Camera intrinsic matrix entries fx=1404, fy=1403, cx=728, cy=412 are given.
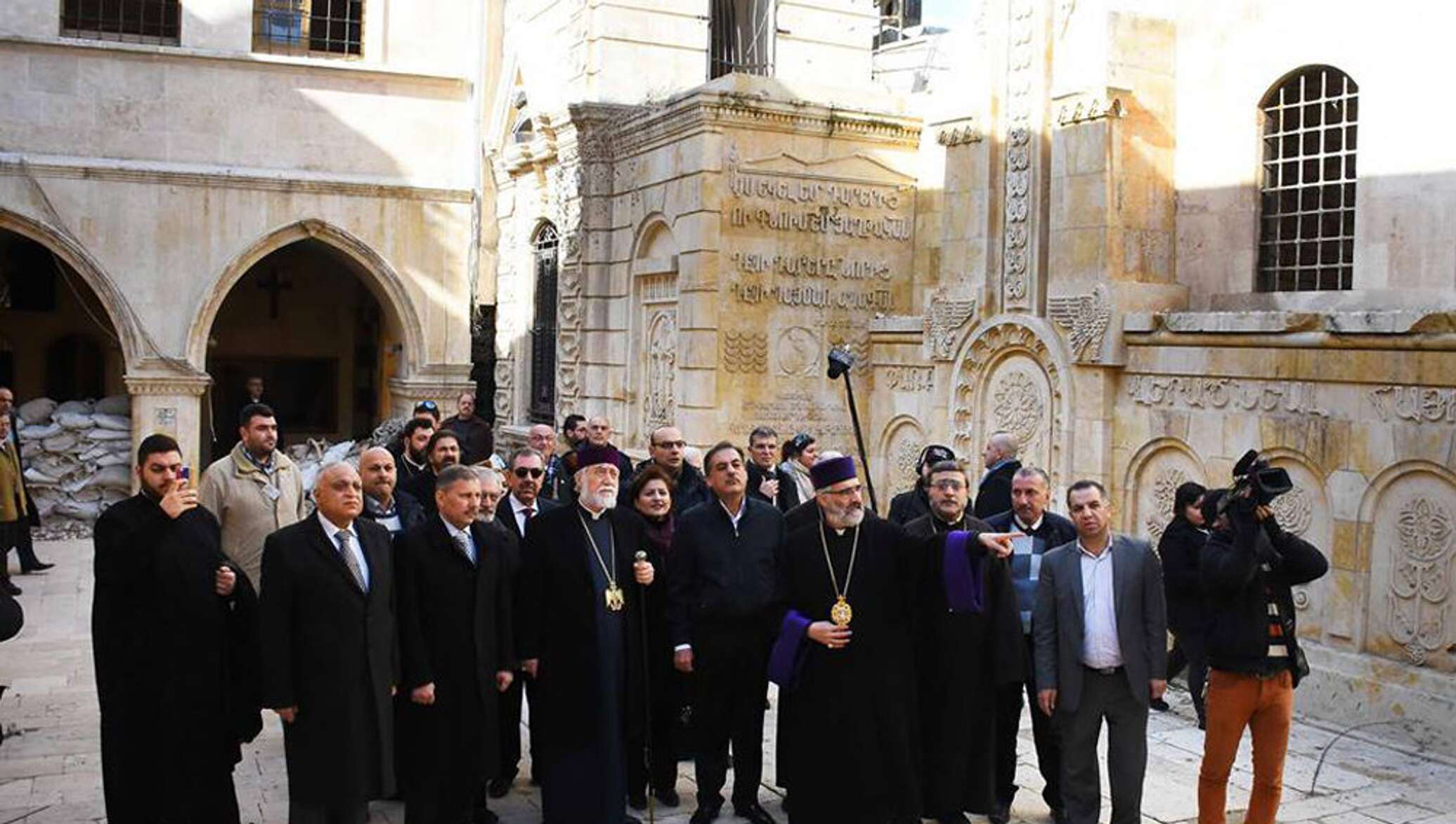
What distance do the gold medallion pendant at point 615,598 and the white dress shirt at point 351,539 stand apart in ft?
3.97

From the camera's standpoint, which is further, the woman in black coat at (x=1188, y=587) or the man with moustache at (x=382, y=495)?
the man with moustache at (x=382, y=495)

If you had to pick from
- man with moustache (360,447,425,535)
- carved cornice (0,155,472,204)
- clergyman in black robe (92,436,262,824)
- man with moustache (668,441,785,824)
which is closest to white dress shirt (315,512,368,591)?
clergyman in black robe (92,436,262,824)

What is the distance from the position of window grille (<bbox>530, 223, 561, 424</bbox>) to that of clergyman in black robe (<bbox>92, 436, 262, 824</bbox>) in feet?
39.4

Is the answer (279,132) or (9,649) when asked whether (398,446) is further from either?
(279,132)

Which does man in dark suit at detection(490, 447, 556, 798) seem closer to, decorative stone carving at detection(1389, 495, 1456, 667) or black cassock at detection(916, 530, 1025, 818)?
black cassock at detection(916, 530, 1025, 818)

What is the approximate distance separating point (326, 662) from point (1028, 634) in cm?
350

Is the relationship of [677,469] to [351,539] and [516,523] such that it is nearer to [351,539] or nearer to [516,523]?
[516,523]

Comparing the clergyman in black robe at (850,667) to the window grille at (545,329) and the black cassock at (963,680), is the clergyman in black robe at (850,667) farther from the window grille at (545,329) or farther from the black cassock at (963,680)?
the window grille at (545,329)

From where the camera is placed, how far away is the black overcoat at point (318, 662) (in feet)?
20.1

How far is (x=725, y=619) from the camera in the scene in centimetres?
711

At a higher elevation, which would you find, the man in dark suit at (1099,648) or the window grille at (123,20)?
the window grille at (123,20)

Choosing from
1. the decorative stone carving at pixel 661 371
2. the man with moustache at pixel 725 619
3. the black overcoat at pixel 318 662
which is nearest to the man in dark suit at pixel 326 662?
the black overcoat at pixel 318 662

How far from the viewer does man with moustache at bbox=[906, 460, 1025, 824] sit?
6.90 meters

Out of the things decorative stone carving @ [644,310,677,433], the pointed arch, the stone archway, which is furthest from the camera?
the stone archway
